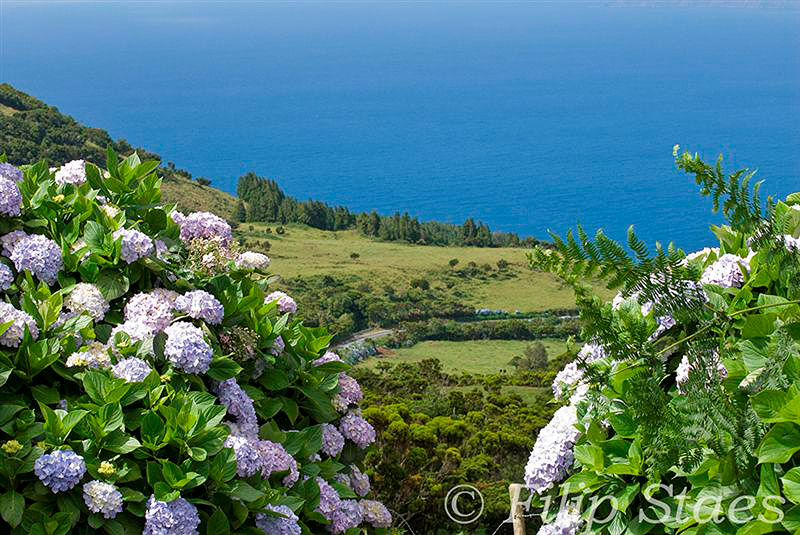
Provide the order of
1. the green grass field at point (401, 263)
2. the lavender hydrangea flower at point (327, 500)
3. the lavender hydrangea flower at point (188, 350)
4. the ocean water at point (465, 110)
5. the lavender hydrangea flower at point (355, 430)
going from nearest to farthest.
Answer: the lavender hydrangea flower at point (188, 350) < the lavender hydrangea flower at point (327, 500) < the lavender hydrangea flower at point (355, 430) < the green grass field at point (401, 263) < the ocean water at point (465, 110)

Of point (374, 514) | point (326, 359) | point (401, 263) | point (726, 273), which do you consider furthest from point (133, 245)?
point (401, 263)

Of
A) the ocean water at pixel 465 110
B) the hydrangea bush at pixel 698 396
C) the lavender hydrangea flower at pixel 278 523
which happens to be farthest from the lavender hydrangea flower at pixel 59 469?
the ocean water at pixel 465 110

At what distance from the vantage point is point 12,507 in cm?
183

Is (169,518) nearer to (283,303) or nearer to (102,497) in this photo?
(102,497)

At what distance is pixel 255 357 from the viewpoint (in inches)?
96.7

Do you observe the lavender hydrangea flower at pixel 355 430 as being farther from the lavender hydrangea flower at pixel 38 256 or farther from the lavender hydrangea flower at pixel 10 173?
the lavender hydrangea flower at pixel 10 173

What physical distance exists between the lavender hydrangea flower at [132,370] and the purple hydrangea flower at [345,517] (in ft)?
2.31

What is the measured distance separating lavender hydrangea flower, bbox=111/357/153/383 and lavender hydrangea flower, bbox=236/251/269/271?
69 centimetres

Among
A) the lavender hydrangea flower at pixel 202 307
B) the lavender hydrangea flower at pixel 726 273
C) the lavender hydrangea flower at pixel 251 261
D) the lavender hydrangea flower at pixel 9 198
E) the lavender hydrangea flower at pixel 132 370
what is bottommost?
the lavender hydrangea flower at pixel 132 370

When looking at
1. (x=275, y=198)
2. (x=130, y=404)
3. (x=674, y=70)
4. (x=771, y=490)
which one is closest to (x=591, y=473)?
(x=771, y=490)

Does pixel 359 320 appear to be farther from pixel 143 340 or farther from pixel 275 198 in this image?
pixel 143 340

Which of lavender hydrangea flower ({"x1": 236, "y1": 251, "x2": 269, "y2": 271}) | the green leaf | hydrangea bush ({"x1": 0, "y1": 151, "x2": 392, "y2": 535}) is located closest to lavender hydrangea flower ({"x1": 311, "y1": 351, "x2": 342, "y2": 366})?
hydrangea bush ({"x1": 0, "y1": 151, "x2": 392, "y2": 535})

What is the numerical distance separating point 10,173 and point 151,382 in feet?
3.32

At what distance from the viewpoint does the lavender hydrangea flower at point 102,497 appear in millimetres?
1857
